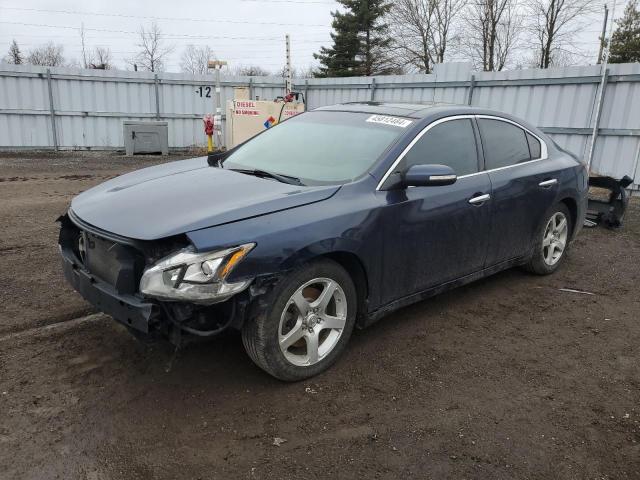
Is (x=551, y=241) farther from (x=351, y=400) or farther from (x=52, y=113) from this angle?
(x=52, y=113)

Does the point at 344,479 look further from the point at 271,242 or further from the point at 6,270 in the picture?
the point at 6,270

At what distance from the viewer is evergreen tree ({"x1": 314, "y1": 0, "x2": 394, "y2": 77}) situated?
36781 mm

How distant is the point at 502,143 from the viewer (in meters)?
4.46

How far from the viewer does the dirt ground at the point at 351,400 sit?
2.53 m

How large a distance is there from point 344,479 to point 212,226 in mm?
1395

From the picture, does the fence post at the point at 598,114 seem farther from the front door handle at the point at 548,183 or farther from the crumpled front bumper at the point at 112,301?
the crumpled front bumper at the point at 112,301

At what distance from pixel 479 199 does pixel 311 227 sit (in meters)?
1.64

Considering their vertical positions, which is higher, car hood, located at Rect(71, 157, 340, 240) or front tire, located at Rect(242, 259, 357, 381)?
car hood, located at Rect(71, 157, 340, 240)

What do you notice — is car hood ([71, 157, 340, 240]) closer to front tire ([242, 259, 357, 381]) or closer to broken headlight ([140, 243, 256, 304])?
broken headlight ([140, 243, 256, 304])

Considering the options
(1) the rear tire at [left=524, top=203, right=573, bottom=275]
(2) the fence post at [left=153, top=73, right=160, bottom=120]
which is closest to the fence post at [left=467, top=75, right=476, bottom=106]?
(1) the rear tire at [left=524, top=203, right=573, bottom=275]

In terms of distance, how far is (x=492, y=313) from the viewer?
4320 millimetres

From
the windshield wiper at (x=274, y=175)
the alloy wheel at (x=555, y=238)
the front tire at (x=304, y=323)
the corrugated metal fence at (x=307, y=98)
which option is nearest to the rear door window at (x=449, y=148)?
the windshield wiper at (x=274, y=175)

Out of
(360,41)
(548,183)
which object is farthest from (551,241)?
(360,41)

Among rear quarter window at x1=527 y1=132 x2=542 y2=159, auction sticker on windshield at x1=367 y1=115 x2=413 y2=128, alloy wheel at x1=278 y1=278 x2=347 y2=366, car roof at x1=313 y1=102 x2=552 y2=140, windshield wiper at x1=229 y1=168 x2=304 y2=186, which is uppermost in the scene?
car roof at x1=313 y1=102 x2=552 y2=140
